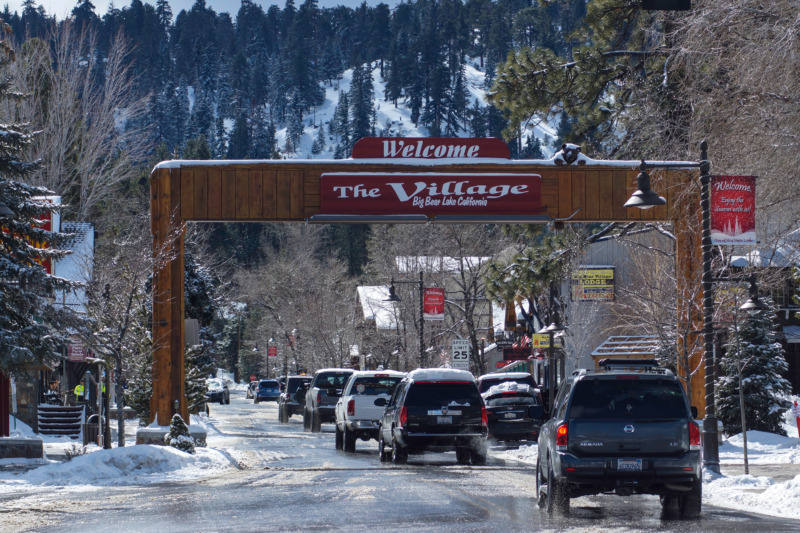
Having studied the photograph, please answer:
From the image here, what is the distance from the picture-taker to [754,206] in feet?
61.7

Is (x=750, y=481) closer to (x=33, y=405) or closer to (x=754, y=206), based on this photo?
(x=754, y=206)

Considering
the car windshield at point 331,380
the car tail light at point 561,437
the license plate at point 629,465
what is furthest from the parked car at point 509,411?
the license plate at point 629,465

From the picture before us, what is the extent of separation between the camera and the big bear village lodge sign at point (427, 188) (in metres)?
24.7

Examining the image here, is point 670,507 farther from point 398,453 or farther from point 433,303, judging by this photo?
point 433,303

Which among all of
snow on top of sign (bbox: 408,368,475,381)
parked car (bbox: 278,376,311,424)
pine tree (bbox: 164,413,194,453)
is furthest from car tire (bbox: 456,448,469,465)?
parked car (bbox: 278,376,311,424)

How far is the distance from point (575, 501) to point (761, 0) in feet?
27.8

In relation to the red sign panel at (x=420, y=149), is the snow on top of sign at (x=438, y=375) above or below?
below

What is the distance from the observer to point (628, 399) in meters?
13.1

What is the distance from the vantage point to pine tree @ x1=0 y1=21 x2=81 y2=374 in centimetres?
2108

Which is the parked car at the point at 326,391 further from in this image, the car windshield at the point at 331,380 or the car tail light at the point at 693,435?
the car tail light at the point at 693,435

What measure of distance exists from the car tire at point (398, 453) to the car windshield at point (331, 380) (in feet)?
47.5

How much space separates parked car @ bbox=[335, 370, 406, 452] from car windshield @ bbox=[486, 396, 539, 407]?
2.76m

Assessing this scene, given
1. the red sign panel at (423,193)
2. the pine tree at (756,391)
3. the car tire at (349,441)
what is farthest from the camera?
the pine tree at (756,391)

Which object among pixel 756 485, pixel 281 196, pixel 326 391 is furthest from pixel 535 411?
pixel 326 391
